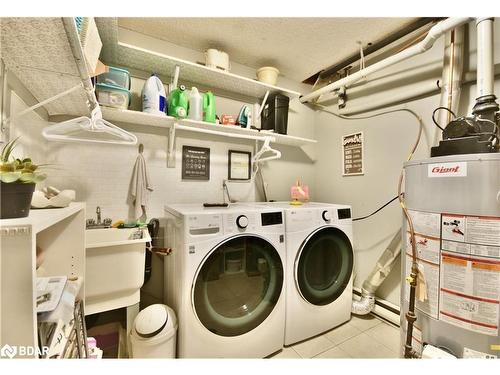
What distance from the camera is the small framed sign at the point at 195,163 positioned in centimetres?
185

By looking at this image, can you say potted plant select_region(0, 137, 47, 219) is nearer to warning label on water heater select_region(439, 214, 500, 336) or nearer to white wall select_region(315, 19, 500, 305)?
warning label on water heater select_region(439, 214, 500, 336)

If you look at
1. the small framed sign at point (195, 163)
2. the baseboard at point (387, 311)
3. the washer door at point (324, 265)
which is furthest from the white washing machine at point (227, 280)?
the baseboard at point (387, 311)

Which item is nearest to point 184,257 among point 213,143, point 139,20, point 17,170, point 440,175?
point 17,170

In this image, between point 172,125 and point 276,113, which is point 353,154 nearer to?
point 276,113

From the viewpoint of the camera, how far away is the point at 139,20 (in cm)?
156

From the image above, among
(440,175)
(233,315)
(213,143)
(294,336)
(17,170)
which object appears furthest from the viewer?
(213,143)

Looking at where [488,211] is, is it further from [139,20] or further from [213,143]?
[139,20]

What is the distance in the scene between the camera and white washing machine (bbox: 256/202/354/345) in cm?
146

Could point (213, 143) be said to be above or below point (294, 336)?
above

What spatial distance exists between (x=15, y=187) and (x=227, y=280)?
1069 millimetres

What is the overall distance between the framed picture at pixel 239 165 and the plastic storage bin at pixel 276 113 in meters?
0.34

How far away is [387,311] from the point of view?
1.78m
